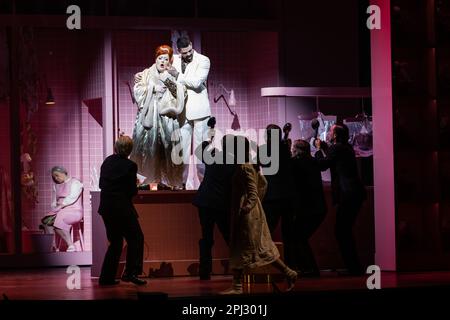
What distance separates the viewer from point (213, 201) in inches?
418

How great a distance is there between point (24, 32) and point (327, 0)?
3600 mm

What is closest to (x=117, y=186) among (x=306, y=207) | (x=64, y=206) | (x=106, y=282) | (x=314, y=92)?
(x=106, y=282)

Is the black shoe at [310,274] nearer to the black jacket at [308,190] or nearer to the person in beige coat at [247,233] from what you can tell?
the black jacket at [308,190]

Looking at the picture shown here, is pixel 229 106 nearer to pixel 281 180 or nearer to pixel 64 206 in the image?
pixel 64 206

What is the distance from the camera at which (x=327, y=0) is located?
45.4 ft

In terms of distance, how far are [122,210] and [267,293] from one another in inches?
77.3

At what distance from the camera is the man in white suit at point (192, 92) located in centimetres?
1248

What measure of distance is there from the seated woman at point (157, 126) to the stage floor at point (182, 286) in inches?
57.5

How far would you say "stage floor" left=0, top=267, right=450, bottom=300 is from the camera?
916 centimetres

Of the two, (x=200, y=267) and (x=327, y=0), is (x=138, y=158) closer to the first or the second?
(x=200, y=267)

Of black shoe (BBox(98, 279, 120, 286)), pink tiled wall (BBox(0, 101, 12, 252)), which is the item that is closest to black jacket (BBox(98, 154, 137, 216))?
black shoe (BBox(98, 279, 120, 286))

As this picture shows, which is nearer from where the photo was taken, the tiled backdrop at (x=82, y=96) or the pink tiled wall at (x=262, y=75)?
the tiled backdrop at (x=82, y=96)

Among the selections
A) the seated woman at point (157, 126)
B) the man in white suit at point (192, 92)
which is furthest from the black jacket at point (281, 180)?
the man in white suit at point (192, 92)
